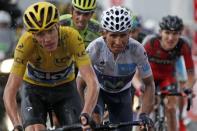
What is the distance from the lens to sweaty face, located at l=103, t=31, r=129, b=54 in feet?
25.6

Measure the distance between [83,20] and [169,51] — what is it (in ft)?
5.78

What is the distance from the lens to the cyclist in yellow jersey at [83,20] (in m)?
9.62

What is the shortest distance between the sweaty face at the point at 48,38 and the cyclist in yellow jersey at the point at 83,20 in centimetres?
246

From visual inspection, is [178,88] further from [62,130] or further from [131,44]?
[62,130]

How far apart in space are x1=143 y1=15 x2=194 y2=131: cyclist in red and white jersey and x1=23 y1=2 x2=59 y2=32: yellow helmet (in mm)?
3583

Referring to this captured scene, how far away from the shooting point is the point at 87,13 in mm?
9641

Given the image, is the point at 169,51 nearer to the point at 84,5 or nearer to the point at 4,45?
the point at 84,5

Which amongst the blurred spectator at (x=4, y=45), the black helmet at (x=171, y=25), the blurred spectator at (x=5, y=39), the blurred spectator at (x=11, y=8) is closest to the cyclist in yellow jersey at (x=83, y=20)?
the black helmet at (x=171, y=25)

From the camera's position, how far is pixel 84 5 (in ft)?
31.8

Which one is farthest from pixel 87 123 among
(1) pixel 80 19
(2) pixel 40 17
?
(1) pixel 80 19

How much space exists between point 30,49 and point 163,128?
11.6ft

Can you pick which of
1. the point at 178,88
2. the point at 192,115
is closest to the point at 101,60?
the point at 178,88

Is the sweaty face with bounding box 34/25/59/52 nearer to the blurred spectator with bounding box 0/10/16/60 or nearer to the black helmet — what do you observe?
the black helmet

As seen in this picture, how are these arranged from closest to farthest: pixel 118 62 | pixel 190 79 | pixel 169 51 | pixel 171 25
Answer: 1. pixel 118 62
2. pixel 171 25
3. pixel 190 79
4. pixel 169 51
